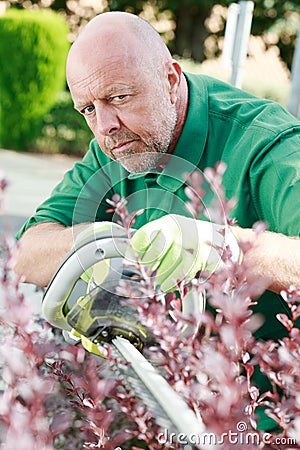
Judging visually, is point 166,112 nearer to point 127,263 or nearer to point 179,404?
point 127,263

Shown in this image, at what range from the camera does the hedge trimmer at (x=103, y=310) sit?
1286 mm

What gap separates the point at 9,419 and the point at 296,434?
0.31m

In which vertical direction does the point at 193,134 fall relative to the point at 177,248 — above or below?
below

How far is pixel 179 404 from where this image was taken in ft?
3.36

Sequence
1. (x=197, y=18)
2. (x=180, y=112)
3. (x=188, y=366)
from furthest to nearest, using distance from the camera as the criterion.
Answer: (x=197, y=18), (x=180, y=112), (x=188, y=366)

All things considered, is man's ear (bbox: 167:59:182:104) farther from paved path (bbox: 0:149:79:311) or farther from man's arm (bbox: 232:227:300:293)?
paved path (bbox: 0:149:79:311)

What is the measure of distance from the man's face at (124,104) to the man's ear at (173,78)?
4 cm

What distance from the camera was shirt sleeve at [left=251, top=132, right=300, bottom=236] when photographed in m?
1.87

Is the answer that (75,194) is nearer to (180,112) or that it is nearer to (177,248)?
(180,112)

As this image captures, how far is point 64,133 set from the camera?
14.8 meters

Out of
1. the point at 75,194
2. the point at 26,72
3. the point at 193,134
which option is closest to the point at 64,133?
the point at 26,72

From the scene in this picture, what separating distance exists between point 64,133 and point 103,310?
13479mm

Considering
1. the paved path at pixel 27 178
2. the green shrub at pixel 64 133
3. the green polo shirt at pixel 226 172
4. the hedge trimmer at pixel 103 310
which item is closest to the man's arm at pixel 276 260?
the green polo shirt at pixel 226 172

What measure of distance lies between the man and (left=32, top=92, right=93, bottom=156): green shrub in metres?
12.4
